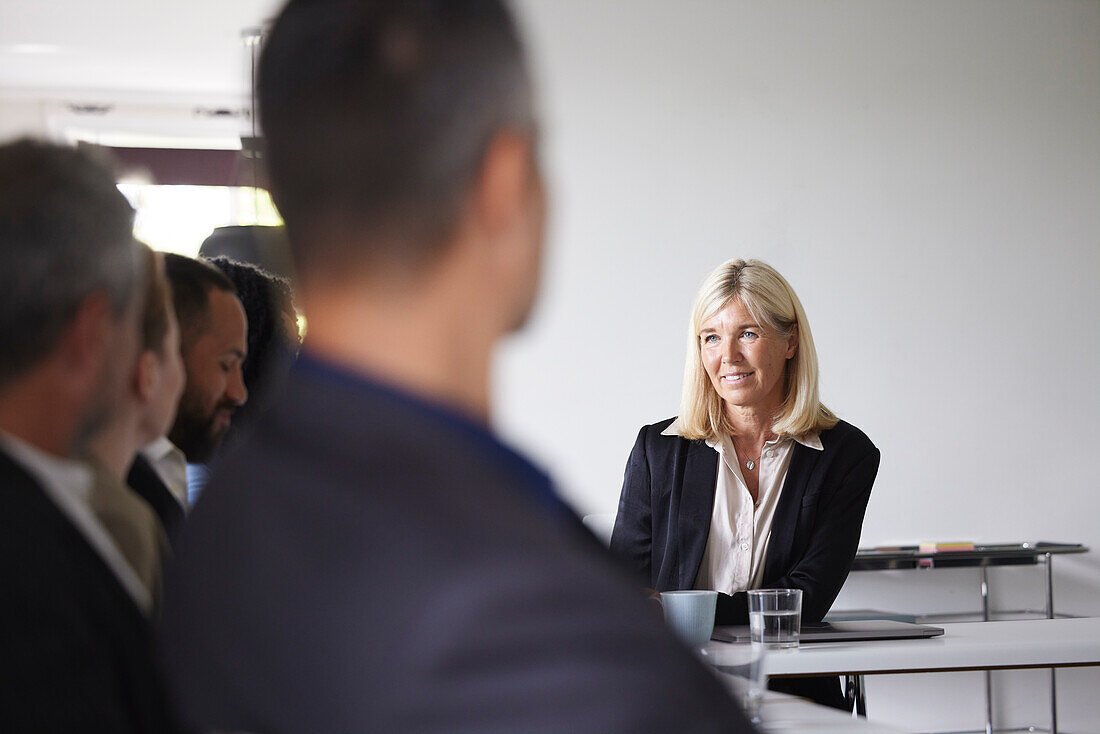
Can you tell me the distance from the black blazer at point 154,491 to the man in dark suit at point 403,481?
0.75m

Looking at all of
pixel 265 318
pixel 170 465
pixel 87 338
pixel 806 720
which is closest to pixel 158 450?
pixel 170 465

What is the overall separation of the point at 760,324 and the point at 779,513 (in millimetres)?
422

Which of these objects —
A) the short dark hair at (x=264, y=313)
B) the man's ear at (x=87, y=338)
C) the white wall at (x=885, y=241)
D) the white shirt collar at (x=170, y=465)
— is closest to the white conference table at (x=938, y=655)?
the white shirt collar at (x=170, y=465)

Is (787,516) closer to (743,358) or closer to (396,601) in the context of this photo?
(743,358)

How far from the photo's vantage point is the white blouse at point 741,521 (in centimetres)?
227

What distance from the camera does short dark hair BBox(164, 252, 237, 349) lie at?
1.62 meters

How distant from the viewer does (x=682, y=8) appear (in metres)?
4.17

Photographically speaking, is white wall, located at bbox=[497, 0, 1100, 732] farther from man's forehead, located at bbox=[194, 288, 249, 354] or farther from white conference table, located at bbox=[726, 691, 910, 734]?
white conference table, located at bbox=[726, 691, 910, 734]

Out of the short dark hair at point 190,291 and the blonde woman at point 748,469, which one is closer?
the short dark hair at point 190,291

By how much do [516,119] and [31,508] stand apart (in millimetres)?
426

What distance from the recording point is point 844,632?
6.23ft

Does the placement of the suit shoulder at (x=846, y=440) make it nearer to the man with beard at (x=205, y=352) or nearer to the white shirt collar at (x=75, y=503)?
the man with beard at (x=205, y=352)

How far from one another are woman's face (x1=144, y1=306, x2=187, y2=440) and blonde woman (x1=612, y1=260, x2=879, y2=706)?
3.94ft

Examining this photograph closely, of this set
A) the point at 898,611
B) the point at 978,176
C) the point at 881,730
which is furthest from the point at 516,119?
the point at 978,176
